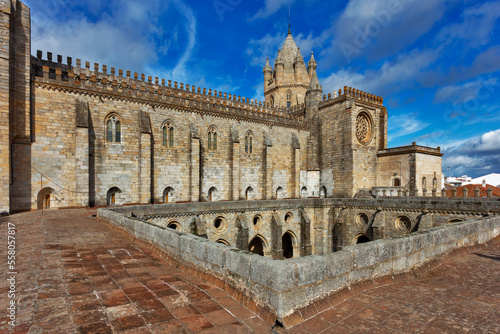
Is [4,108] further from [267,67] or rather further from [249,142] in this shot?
[267,67]

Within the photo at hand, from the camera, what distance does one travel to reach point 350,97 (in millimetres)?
26797

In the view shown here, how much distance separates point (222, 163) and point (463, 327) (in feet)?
73.5

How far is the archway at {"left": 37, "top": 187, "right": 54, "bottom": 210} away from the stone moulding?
1401cm

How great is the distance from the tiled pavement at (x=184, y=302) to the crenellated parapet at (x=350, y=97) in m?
23.4

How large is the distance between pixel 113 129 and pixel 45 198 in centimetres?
632

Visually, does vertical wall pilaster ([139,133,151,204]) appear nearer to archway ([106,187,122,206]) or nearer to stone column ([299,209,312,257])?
archway ([106,187,122,206])

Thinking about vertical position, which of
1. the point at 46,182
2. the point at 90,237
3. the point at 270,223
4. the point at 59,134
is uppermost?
the point at 59,134

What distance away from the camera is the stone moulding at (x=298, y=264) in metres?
3.53

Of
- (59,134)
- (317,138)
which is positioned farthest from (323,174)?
(59,134)

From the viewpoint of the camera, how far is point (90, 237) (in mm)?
8234

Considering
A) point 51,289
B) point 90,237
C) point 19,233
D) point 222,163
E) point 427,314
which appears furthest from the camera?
point 222,163

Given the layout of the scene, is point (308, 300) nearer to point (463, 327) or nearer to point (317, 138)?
point (463, 327)

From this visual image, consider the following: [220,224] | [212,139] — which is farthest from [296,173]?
[220,224]

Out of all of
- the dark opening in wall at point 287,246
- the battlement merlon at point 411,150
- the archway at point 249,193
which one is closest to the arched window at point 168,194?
the archway at point 249,193
